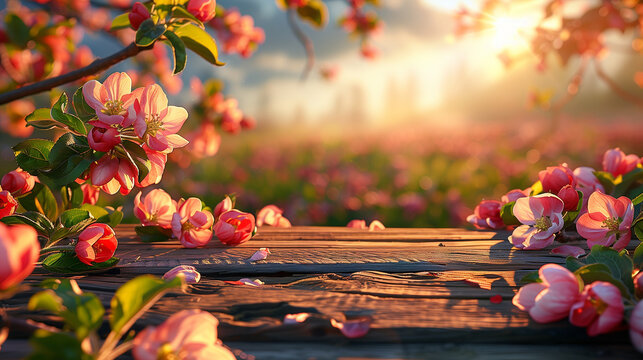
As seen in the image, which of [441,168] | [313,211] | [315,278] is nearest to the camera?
[315,278]

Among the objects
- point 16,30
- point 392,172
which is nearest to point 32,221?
point 16,30

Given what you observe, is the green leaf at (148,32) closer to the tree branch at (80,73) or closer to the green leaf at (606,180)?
the tree branch at (80,73)

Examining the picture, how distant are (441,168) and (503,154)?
1110 millimetres

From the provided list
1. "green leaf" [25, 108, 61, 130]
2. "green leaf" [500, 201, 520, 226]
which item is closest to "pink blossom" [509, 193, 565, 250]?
"green leaf" [500, 201, 520, 226]

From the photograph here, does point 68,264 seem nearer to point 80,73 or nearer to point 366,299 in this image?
point 80,73

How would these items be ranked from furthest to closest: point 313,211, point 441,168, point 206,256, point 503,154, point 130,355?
point 503,154 < point 441,168 < point 313,211 < point 206,256 < point 130,355

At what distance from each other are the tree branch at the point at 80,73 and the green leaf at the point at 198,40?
0.36 ft

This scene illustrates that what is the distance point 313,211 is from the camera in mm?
3500

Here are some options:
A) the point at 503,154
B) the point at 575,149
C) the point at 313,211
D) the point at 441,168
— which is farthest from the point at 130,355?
the point at 575,149

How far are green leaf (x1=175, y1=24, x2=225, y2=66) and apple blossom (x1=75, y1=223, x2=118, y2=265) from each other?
0.44 m

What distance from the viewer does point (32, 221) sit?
1.01 meters

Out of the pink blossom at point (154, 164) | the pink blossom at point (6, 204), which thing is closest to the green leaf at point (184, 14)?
the pink blossom at point (154, 164)

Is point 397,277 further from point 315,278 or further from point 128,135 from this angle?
point 128,135

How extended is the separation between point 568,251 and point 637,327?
51 cm
